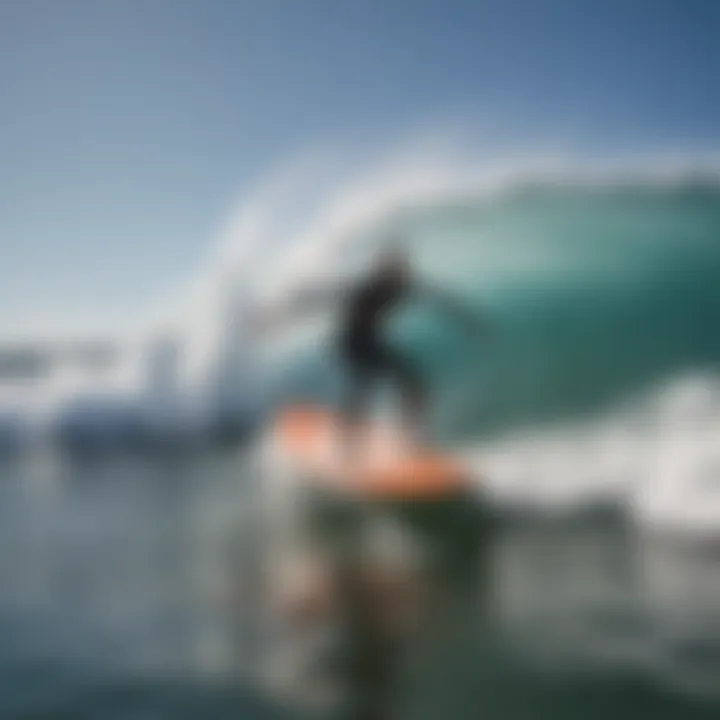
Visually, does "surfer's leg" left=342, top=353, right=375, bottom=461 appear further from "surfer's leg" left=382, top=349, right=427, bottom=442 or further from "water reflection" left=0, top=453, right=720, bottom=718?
"water reflection" left=0, top=453, right=720, bottom=718

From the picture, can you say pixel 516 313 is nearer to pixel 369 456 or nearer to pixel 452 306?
pixel 452 306

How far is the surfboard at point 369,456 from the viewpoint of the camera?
144 cm

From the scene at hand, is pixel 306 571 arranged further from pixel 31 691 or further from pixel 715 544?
pixel 715 544

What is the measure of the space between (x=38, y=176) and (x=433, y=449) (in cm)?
93

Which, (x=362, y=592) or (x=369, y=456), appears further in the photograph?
(x=369, y=456)

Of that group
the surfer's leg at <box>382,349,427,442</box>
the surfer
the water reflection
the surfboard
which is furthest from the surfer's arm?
the water reflection

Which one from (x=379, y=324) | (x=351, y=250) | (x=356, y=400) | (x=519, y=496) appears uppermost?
(x=351, y=250)

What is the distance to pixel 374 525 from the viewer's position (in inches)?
56.6

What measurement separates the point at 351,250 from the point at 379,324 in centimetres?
15

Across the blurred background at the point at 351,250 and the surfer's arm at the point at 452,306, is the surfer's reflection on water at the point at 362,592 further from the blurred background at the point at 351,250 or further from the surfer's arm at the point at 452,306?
the surfer's arm at the point at 452,306

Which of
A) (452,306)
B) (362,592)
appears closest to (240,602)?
(362,592)

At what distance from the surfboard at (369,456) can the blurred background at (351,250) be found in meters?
0.04

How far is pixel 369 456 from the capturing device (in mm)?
1465

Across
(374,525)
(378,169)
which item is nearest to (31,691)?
(374,525)
